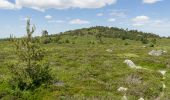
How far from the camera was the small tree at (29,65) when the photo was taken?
29.0m

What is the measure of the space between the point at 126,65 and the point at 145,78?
50.8 feet

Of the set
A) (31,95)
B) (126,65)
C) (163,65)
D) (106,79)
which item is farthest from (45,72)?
(163,65)

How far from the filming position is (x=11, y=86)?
2917 centimetres

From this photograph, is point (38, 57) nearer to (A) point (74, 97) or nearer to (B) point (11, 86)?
(B) point (11, 86)

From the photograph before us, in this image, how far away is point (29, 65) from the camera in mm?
29469

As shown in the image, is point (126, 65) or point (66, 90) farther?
point (126, 65)

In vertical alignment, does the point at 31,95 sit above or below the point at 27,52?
below

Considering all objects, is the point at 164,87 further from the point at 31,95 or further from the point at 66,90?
the point at 31,95

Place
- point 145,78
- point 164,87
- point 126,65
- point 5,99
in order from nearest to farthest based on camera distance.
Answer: point 5,99
point 164,87
point 145,78
point 126,65

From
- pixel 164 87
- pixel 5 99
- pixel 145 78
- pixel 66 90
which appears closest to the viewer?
pixel 5 99

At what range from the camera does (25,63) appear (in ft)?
96.9

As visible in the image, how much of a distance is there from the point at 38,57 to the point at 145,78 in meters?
13.2

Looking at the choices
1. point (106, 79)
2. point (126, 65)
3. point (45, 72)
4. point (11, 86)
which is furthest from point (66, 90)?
point (126, 65)

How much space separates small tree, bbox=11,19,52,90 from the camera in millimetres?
29000
